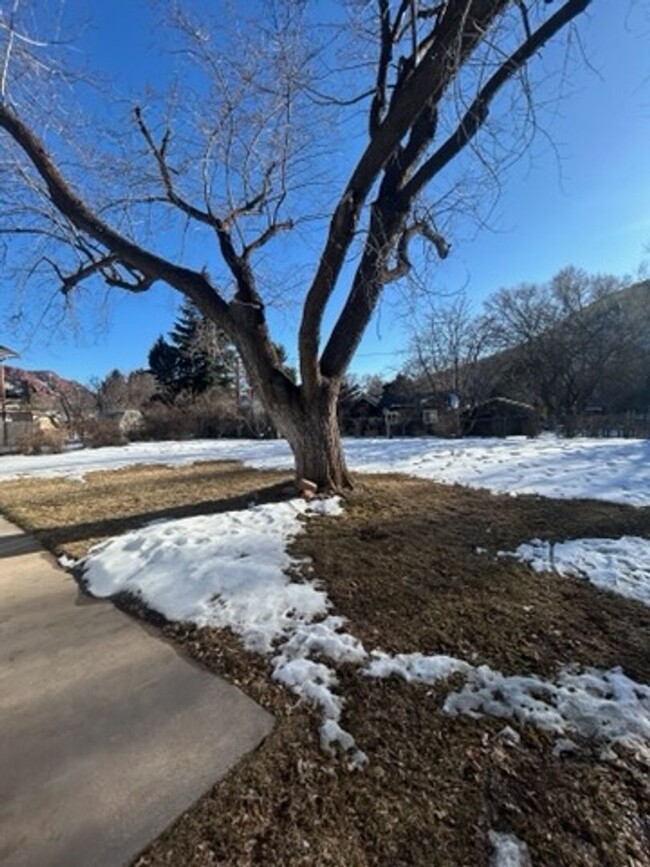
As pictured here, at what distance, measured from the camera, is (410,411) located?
98.8 ft

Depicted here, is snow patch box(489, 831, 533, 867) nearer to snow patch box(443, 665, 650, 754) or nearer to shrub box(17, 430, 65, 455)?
snow patch box(443, 665, 650, 754)

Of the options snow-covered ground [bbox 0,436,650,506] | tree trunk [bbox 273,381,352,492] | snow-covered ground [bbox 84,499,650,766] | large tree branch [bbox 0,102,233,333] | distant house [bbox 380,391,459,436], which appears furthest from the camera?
distant house [bbox 380,391,459,436]

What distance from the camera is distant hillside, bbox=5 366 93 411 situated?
1369 inches

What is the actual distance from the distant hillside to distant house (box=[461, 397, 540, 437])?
92.1 ft

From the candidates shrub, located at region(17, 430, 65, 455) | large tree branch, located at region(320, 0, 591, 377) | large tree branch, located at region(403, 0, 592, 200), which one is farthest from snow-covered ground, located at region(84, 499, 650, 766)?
shrub, located at region(17, 430, 65, 455)

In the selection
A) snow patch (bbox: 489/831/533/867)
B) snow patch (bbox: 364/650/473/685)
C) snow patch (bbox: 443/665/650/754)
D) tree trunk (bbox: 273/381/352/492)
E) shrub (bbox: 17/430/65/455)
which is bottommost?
snow patch (bbox: 489/831/533/867)

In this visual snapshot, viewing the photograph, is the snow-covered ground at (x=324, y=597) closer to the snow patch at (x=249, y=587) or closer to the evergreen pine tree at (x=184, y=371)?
the snow patch at (x=249, y=587)

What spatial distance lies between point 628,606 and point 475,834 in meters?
2.01

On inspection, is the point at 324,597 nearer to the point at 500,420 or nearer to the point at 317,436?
the point at 317,436

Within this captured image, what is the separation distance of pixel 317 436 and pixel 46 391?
4366 centimetres

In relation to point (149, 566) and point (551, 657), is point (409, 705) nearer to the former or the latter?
point (551, 657)

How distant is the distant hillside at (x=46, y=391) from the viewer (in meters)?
34.8

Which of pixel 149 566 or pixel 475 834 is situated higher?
pixel 149 566

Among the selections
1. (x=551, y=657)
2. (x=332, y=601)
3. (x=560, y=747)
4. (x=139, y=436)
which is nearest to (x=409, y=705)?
(x=560, y=747)
